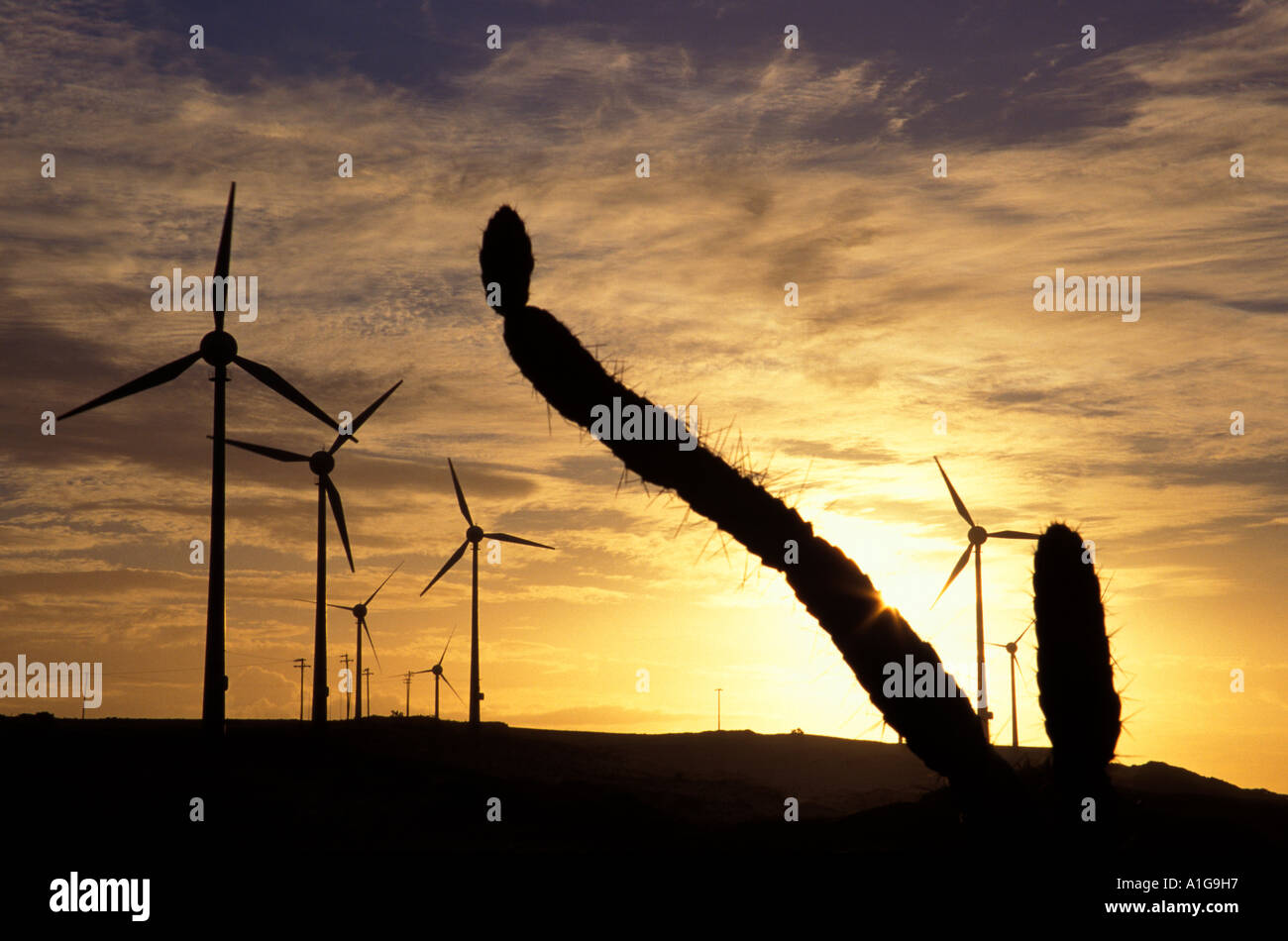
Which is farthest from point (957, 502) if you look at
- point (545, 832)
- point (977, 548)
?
point (545, 832)

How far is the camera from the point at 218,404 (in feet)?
168

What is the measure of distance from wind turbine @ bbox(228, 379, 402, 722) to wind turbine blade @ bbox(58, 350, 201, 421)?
28.2ft

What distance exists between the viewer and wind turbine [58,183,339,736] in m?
47.5

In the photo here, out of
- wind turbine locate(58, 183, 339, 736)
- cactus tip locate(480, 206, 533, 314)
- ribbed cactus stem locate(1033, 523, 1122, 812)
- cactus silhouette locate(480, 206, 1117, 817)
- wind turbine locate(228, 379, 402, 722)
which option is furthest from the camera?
wind turbine locate(228, 379, 402, 722)

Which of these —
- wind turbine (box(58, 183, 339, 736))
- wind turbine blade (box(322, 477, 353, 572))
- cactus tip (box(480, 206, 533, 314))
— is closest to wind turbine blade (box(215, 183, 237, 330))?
wind turbine (box(58, 183, 339, 736))

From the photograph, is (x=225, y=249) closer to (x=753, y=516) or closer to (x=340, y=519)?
(x=340, y=519)

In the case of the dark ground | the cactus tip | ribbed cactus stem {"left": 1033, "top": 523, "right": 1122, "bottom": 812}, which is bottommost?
the dark ground

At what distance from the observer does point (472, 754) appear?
71.6 m

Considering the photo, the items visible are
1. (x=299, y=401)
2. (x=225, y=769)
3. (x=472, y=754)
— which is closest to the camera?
(x=225, y=769)

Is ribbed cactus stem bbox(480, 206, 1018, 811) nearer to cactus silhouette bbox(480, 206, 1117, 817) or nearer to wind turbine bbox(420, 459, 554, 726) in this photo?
cactus silhouette bbox(480, 206, 1117, 817)
